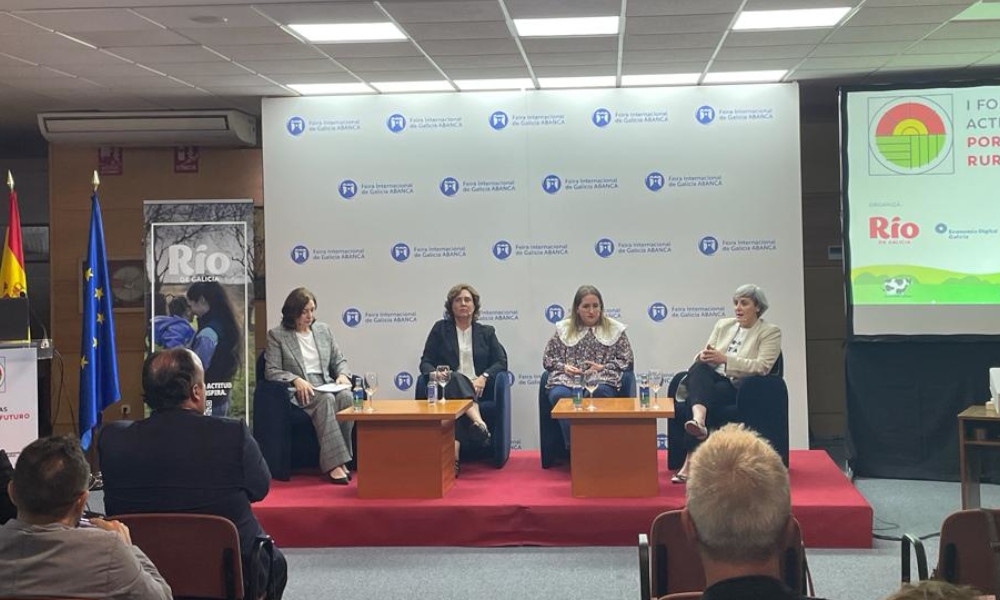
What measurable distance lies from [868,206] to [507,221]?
245 cm

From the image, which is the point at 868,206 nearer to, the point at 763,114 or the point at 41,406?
the point at 763,114

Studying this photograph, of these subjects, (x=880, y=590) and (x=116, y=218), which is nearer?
(x=880, y=590)

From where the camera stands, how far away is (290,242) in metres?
7.27

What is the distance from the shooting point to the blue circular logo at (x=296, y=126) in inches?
287

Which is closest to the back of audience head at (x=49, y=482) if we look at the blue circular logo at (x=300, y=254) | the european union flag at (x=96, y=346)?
the european union flag at (x=96, y=346)

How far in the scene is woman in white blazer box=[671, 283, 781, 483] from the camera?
18.1ft

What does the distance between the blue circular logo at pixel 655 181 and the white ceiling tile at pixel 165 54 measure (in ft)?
10.0

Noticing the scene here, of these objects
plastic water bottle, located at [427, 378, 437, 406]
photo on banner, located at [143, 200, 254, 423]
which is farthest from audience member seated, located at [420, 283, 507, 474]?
photo on banner, located at [143, 200, 254, 423]

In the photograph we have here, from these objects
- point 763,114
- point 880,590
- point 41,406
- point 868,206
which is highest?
point 763,114

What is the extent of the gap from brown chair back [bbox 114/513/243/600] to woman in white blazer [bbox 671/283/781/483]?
3.20 m

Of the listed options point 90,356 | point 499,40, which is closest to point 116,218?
point 90,356

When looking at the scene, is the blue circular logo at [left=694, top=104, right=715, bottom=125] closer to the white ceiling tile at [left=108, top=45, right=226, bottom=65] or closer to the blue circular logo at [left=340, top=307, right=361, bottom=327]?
the blue circular logo at [left=340, top=307, right=361, bottom=327]

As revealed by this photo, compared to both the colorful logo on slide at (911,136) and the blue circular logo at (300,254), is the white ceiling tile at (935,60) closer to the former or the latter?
the colorful logo on slide at (911,136)

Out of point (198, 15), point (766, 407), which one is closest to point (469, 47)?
point (198, 15)
